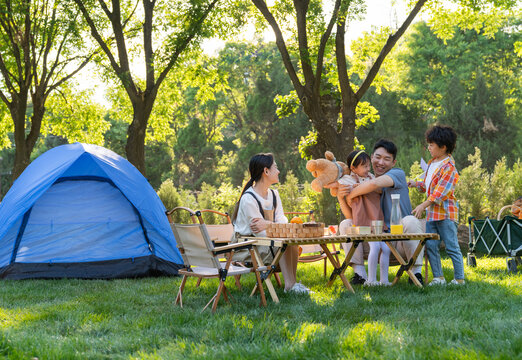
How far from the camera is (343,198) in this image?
603cm

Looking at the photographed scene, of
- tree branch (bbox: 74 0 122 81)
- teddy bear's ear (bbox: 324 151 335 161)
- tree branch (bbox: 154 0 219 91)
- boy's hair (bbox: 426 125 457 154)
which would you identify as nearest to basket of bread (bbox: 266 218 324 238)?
teddy bear's ear (bbox: 324 151 335 161)

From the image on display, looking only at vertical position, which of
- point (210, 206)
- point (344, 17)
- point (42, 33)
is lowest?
point (210, 206)

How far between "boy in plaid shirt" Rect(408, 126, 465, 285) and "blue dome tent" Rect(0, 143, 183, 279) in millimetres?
3610

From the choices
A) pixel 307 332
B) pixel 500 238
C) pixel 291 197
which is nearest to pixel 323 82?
pixel 291 197

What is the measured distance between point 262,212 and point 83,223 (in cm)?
332

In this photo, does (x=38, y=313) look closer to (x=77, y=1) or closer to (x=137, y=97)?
(x=137, y=97)

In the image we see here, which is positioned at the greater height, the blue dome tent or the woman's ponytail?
the woman's ponytail

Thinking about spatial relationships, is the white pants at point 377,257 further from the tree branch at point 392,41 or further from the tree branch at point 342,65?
the tree branch at point 392,41

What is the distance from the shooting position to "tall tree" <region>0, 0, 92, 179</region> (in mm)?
13695

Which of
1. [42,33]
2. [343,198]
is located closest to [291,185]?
Result: [42,33]

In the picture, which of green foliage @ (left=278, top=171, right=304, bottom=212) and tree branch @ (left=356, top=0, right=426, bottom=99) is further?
green foliage @ (left=278, top=171, right=304, bottom=212)

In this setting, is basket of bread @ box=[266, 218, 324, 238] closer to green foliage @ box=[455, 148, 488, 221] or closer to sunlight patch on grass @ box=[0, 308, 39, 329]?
sunlight patch on grass @ box=[0, 308, 39, 329]

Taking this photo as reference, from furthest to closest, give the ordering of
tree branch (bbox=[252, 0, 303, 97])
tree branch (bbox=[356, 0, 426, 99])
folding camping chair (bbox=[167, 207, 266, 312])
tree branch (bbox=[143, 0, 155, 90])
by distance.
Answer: tree branch (bbox=[143, 0, 155, 90])
tree branch (bbox=[252, 0, 303, 97])
tree branch (bbox=[356, 0, 426, 99])
folding camping chair (bbox=[167, 207, 266, 312])

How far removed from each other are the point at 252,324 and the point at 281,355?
783mm
